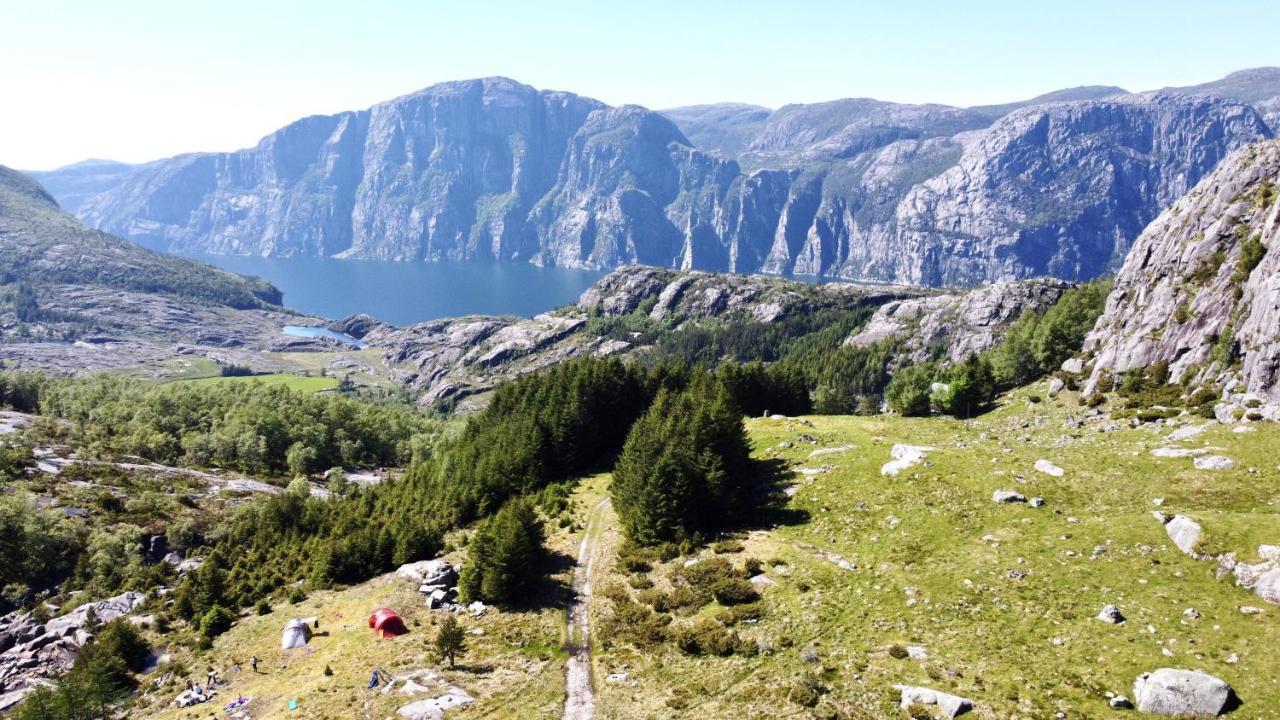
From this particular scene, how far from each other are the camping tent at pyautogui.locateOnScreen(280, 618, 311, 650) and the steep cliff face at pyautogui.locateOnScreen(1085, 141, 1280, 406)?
85710mm

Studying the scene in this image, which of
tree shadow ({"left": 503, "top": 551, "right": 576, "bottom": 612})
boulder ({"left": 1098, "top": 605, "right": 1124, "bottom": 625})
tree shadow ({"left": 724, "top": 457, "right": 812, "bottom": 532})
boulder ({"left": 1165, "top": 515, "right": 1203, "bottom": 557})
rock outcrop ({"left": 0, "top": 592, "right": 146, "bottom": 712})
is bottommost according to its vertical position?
rock outcrop ({"left": 0, "top": 592, "right": 146, "bottom": 712})

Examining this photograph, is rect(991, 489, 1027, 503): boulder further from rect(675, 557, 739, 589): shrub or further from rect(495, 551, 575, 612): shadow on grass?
rect(495, 551, 575, 612): shadow on grass

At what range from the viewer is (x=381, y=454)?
17988 centimetres

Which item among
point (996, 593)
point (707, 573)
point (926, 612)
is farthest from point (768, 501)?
point (996, 593)

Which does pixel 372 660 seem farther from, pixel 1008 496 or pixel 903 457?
pixel 1008 496

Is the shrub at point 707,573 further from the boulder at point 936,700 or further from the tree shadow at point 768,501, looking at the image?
the boulder at point 936,700

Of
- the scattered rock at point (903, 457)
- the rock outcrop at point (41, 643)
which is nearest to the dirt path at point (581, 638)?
the scattered rock at point (903, 457)

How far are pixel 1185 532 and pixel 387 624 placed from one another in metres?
55.2

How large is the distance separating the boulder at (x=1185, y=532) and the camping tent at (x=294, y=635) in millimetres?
62933

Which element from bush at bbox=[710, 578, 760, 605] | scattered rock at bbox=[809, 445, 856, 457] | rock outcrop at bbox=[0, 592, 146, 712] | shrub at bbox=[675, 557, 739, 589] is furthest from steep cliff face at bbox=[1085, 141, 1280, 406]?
rock outcrop at bbox=[0, 592, 146, 712]

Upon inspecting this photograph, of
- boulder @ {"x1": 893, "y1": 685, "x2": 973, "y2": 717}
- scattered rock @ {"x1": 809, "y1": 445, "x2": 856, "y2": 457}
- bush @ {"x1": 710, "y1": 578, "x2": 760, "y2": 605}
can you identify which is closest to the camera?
boulder @ {"x1": 893, "y1": 685, "x2": 973, "y2": 717}

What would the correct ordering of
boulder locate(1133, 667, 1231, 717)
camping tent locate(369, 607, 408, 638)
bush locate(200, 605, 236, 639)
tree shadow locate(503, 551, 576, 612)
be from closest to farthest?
boulder locate(1133, 667, 1231, 717) < camping tent locate(369, 607, 408, 638) < tree shadow locate(503, 551, 576, 612) < bush locate(200, 605, 236, 639)

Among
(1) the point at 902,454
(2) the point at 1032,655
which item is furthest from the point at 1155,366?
(2) the point at 1032,655

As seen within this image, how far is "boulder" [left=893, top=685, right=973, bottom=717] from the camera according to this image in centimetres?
3059
